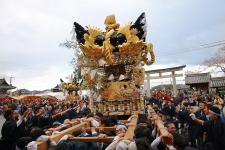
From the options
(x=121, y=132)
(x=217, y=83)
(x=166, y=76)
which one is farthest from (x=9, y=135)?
(x=217, y=83)

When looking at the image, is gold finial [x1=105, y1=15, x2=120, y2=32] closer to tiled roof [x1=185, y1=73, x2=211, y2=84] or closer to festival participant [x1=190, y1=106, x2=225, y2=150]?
festival participant [x1=190, y1=106, x2=225, y2=150]

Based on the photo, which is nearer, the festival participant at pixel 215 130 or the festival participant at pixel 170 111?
the festival participant at pixel 215 130

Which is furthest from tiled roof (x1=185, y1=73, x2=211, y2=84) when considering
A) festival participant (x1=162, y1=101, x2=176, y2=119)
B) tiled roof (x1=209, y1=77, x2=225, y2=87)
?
festival participant (x1=162, y1=101, x2=176, y2=119)

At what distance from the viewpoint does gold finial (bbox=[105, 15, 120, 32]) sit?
28.0 feet

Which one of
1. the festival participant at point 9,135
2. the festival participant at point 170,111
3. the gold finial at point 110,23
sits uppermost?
the gold finial at point 110,23

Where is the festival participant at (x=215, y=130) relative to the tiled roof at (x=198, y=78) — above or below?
below

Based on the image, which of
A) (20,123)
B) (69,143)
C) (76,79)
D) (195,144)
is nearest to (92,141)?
(69,143)

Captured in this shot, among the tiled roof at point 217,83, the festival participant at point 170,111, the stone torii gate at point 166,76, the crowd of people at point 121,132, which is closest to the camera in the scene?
the crowd of people at point 121,132

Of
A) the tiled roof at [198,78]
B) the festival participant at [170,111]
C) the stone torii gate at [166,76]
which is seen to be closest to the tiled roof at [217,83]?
the tiled roof at [198,78]

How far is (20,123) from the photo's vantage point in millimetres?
6207

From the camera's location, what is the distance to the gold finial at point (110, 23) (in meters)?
8.55

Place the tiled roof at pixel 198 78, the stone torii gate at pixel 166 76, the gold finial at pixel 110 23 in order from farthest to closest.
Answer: the tiled roof at pixel 198 78 < the stone torii gate at pixel 166 76 < the gold finial at pixel 110 23

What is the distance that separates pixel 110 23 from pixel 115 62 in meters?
1.43

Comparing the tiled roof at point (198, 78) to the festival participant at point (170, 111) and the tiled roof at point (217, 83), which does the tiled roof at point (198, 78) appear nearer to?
the tiled roof at point (217, 83)
